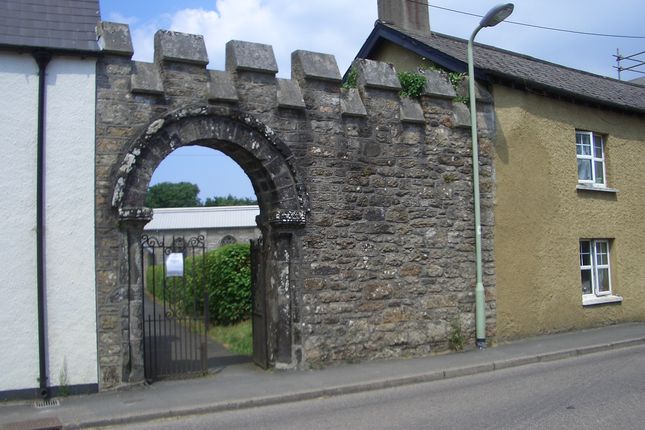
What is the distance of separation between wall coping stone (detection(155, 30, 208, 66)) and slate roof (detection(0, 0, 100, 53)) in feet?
2.81

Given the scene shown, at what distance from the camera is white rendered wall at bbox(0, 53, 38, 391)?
783 cm

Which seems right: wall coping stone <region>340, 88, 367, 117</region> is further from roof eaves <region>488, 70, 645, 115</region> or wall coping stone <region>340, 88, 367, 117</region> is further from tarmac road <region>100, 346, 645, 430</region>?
tarmac road <region>100, 346, 645, 430</region>

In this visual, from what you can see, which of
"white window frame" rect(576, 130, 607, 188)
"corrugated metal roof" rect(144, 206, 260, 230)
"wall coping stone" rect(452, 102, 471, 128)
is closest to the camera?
"wall coping stone" rect(452, 102, 471, 128)

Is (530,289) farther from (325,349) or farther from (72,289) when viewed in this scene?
(72,289)

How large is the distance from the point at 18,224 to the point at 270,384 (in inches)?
154

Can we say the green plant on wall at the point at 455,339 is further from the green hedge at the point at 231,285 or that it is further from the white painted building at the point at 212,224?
the white painted building at the point at 212,224

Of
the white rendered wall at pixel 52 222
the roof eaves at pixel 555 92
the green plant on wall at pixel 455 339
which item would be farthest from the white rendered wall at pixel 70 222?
the roof eaves at pixel 555 92

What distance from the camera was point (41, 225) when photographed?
26.2ft

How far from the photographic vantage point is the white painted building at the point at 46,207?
7.89 m

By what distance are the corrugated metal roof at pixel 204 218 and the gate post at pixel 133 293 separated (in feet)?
91.2

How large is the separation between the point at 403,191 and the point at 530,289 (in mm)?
3429

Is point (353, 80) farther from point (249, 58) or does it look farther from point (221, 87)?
point (221, 87)

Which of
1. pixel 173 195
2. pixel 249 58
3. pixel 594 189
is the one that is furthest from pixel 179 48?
pixel 173 195

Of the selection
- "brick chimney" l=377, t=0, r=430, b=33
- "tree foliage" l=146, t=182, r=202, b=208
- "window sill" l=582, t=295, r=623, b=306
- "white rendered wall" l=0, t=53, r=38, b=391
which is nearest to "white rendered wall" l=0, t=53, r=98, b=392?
"white rendered wall" l=0, t=53, r=38, b=391
